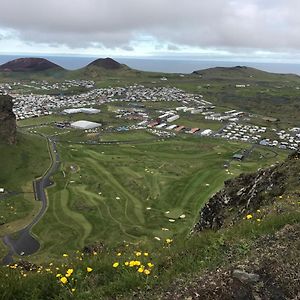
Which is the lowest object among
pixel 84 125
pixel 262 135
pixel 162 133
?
pixel 262 135

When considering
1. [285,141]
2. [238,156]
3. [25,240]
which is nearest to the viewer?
[25,240]

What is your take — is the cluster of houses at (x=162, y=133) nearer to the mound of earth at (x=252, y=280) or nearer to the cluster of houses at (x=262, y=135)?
the cluster of houses at (x=262, y=135)

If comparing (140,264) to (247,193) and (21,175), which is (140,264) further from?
(21,175)

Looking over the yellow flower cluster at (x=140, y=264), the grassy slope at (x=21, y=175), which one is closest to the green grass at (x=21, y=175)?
the grassy slope at (x=21, y=175)

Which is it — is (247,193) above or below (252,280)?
below

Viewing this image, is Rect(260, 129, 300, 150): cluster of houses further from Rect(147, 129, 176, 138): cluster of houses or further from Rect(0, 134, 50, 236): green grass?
Rect(0, 134, 50, 236): green grass

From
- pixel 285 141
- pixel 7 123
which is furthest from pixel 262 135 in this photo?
pixel 7 123

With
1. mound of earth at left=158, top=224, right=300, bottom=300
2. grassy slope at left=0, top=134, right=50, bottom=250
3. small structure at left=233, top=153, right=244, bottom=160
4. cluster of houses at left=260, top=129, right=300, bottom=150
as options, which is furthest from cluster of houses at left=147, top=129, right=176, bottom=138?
mound of earth at left=158, top=224, right=300, bottom=300
